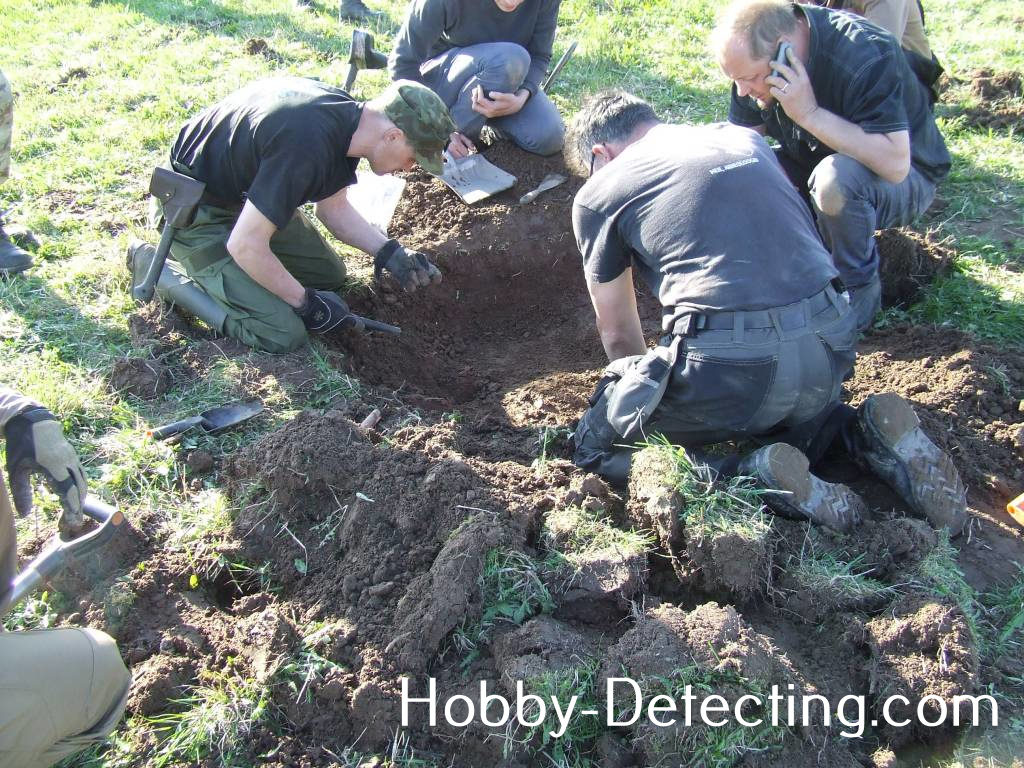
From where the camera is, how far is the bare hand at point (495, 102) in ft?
15.0

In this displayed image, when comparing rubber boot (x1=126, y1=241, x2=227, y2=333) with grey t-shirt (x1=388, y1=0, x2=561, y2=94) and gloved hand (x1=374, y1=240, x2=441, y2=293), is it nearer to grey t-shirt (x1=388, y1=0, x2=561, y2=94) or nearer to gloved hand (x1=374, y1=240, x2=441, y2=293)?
gloved hand (x1=374, y1=240, x2=441, y2=293)

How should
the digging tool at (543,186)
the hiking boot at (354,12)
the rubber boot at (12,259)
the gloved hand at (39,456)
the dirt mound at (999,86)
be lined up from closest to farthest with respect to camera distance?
1. the gloved hand at (39,456)
2. the rubber boot at (12,259)
3. the digging tool at (543,186)
4. the dirt mound at (999,86)
5. the hiking boot at (354,12)

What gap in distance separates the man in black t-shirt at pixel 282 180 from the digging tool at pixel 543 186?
88 cm

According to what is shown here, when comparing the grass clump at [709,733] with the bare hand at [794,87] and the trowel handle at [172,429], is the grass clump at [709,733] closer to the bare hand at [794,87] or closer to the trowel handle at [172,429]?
the trowel handle at [172,429]

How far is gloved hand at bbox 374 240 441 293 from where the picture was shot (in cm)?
371

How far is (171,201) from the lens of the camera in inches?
135

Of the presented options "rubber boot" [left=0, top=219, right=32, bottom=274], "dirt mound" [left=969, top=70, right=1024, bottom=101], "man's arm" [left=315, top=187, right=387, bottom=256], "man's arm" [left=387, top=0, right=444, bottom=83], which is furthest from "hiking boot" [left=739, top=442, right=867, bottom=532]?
"dirt mound" [left=969, top=70, right=1024, bottom=101]

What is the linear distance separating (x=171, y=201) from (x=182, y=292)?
1.34 feet

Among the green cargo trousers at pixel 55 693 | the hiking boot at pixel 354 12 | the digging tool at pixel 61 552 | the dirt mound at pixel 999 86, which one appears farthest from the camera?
the hiking boot at pixel 354 12

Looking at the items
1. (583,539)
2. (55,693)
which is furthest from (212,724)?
(583,539)

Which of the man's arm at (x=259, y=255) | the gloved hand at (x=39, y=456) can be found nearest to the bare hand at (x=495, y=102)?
the man's arm at (x=259, y=255)

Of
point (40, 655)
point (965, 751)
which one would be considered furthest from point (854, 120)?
point (40, 655)

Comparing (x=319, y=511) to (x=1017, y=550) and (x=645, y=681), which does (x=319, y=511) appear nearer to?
(x=645, y=681)

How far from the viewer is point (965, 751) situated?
1936 mm
